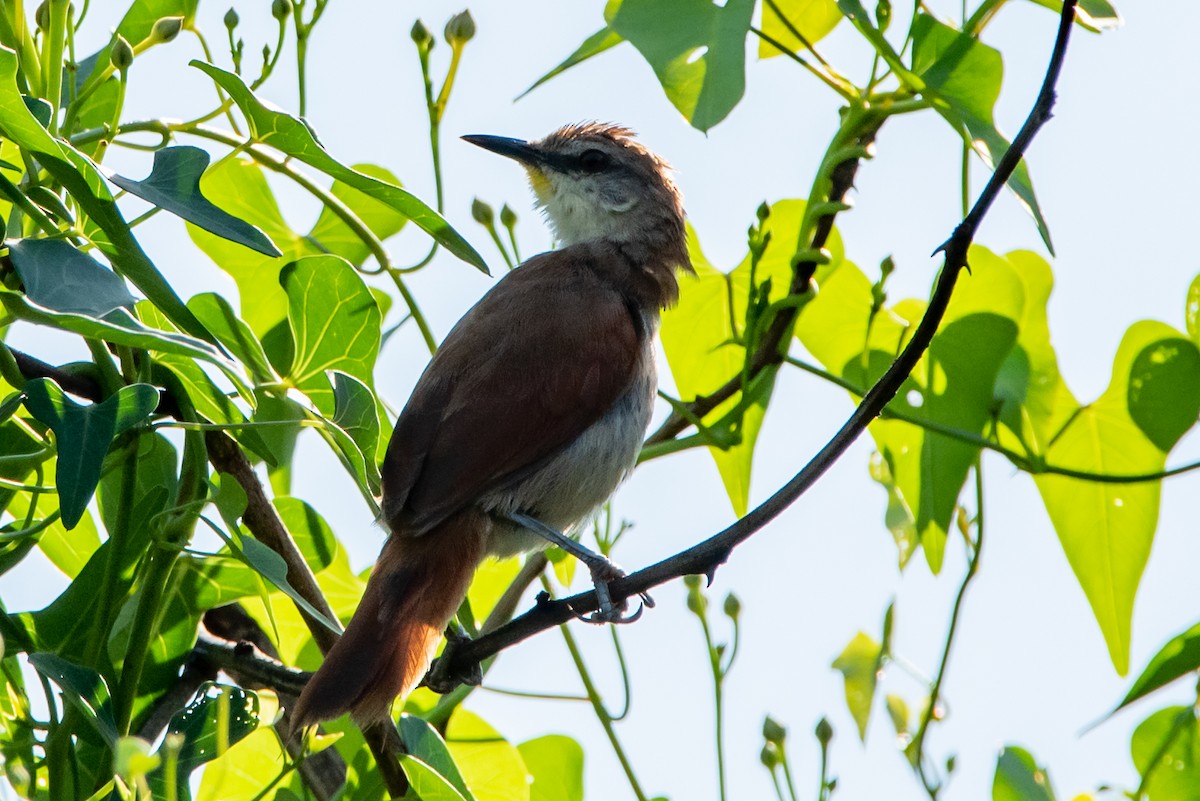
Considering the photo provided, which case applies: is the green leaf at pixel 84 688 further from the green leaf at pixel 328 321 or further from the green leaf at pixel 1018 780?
the green leaf at pixel 1018 780

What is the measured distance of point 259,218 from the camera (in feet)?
10.2

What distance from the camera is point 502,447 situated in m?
3.12

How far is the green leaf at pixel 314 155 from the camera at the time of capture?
2178 millimetres

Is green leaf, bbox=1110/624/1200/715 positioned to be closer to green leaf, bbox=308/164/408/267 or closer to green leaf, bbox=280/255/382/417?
green leaf, bbox=280/255/382/417

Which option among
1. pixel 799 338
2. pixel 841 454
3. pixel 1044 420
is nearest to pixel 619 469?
pixel 799 338

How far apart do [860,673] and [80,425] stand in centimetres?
195

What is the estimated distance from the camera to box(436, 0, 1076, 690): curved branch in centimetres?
165

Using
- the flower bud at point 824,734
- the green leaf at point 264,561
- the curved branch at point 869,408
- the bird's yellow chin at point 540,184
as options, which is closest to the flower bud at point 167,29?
the green leaf at point 264,561

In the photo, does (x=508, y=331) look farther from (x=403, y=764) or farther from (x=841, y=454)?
(x=841, y=454)

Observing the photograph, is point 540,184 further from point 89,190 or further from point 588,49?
point 89,190

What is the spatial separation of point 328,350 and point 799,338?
115 centimetres

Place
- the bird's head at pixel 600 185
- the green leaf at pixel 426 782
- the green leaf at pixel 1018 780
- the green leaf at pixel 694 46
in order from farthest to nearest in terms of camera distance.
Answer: the bird's head at pixel 600 185, the green leaf at pixel 1018 780, the green leaf at pixel 426 782, the green leaf at pixel 694 46

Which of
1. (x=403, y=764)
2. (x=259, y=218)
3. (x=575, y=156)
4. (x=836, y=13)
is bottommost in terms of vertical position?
(x=403, y=764)

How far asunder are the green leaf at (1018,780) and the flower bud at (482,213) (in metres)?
1.55
